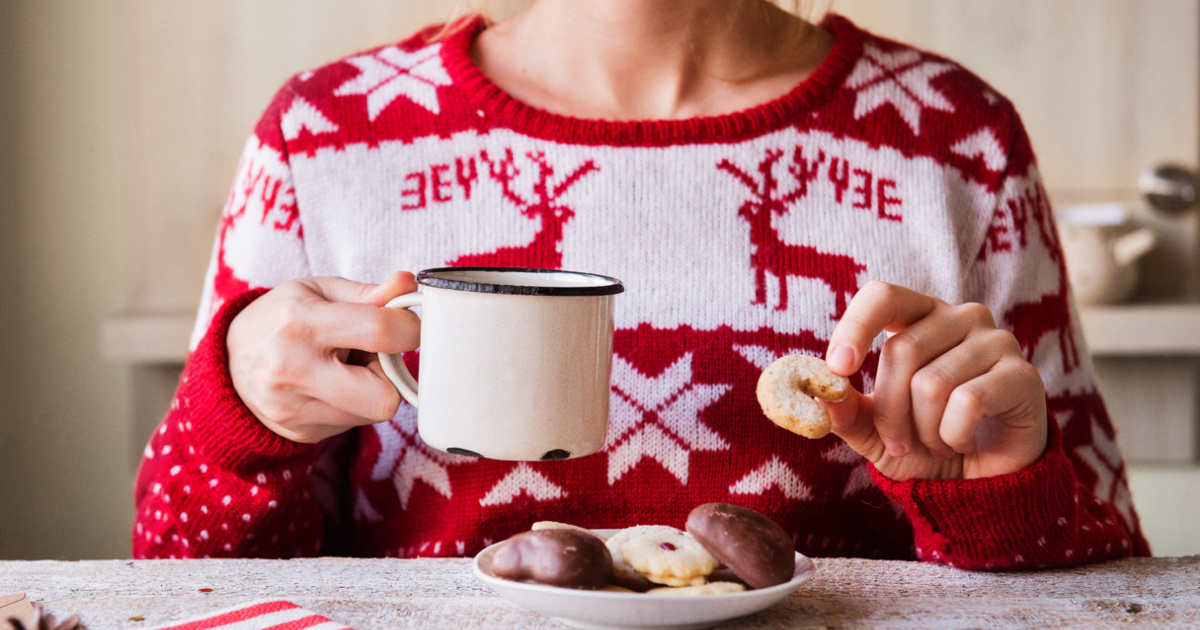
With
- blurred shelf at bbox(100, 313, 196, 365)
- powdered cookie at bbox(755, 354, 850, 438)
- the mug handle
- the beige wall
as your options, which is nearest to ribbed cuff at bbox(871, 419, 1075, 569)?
powdered cookie at bbox(755, 354, 850, 438)

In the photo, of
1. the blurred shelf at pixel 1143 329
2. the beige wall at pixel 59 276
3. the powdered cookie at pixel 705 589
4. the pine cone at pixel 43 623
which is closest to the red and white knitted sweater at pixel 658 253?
the pine cone at pixel 43 623

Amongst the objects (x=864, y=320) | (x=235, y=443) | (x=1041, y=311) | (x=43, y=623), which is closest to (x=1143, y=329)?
(x=1041, y=311)

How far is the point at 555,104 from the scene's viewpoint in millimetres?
1011

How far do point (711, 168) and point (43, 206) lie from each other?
1.39 m

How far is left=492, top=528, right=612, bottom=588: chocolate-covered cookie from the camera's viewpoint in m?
0.54

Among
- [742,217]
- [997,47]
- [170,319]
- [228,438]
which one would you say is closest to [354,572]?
[228,438]

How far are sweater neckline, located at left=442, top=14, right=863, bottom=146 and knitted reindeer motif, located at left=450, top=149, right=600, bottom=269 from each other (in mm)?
31

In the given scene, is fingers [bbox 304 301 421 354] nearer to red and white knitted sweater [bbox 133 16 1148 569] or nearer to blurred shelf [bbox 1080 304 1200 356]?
red and white knitted sweater [bbox 133 16 1148 569]

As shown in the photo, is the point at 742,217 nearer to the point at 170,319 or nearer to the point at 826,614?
the point at 826,614

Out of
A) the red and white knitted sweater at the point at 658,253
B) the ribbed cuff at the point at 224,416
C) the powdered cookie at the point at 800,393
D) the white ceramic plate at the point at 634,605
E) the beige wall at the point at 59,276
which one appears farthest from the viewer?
the beige wall at the point at 59,276

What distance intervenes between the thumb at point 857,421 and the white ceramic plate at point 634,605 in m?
0.16

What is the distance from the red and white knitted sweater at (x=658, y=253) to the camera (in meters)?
0.92

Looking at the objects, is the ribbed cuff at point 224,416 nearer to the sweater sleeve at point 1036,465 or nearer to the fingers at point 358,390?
the fingers at point 358,390

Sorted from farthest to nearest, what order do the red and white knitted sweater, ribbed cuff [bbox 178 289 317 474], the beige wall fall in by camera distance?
the beige wall
the red and white knitted sweater
ribbed cuff [bbox 178 289 317 474]
